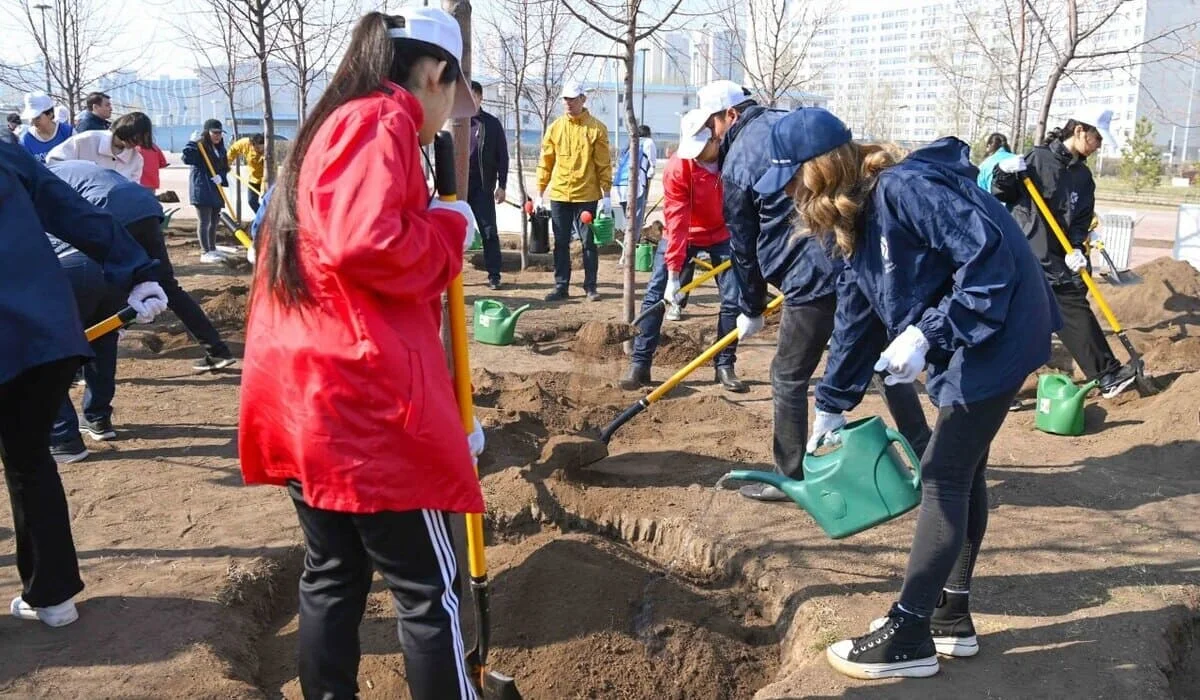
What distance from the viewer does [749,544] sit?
12.4ft

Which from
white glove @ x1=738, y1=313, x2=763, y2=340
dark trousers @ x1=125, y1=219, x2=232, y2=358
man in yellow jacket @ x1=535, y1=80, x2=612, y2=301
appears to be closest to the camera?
white glove @ x1=738, y1=313, x2=763, y2=340

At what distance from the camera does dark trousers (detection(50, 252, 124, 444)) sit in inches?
164

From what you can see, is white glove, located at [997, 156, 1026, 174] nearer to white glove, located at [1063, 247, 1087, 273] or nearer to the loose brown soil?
white glove, located at [1063, 247, 1087, 273]

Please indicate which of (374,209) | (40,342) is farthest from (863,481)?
(40,342)

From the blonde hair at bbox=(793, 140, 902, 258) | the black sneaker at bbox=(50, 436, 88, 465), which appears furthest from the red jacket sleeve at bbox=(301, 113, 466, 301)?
the black sneaker at bbox=(50, 436, 88, 465)

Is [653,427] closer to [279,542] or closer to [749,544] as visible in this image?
[749,544]

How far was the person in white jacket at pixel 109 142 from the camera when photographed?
18.9ft

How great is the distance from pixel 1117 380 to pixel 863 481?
12.8 ft

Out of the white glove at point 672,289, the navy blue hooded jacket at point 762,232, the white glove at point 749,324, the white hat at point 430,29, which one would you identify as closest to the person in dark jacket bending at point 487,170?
the white glove at point 672,289

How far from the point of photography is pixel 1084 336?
5969mm

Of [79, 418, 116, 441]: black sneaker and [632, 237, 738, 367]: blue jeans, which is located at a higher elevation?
[632, 237, 738, 367]: blue jeans

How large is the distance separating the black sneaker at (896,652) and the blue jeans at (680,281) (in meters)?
3.34

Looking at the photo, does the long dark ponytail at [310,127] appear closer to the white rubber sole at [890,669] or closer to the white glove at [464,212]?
the white glove at [464,212]

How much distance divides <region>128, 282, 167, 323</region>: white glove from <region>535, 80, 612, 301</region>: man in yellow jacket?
558 centimetres
